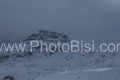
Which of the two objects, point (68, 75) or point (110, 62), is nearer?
point (68, 75)

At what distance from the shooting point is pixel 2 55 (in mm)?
45625

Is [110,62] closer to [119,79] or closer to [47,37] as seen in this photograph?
[119,79]

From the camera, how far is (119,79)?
11.0 metres

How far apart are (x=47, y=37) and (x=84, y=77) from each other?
55.3 m

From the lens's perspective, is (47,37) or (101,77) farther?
(47,37)

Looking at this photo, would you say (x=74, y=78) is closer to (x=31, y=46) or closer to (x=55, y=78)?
(x=55, y=78)

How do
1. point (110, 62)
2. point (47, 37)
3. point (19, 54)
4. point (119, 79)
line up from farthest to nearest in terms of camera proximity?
1. point (47, 37)
2. point (19, 54)
3. point (110, 62)
4. point (119, 79)

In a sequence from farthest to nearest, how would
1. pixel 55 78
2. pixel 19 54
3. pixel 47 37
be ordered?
pixel 47 37 < pixel 19 54 < pixel 55 78

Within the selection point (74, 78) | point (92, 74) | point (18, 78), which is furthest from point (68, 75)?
point (18, 78)

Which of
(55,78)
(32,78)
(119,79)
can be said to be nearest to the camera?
(119,79)

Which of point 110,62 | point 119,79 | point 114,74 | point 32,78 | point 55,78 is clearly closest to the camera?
point 119,79

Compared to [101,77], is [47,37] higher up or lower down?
higher up

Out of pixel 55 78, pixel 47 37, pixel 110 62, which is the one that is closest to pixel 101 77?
pixel 55 78

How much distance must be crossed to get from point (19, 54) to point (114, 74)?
121ft
